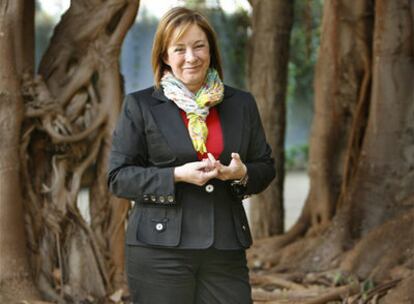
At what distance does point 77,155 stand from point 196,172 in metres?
2.42

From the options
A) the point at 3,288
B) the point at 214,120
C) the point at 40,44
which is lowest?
the point at 3,288

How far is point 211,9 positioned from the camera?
882 cm

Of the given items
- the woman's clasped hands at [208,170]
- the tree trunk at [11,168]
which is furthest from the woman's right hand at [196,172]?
the tree trunk at [11,168]

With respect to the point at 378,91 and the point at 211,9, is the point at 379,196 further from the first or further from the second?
the point at 211,9

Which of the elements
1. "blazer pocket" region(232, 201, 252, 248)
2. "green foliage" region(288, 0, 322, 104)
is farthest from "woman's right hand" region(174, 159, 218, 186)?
"green foliage" region(288, 0, 322, 104)

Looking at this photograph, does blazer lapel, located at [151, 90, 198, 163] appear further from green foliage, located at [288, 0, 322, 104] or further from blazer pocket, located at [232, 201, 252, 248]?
green foliage, located at [288, 0, 322, 104]

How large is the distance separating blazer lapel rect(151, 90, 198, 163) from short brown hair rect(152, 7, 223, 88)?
0.11 m

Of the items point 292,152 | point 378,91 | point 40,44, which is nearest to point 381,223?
point 378,91

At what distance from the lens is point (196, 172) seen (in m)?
2.88

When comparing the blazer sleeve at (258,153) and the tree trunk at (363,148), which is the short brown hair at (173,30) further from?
the tree trunk at (363,148)

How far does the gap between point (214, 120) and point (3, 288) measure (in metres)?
2.16

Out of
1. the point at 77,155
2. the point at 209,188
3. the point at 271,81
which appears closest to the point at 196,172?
the point at 209,188

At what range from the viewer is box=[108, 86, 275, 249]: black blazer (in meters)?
3.00

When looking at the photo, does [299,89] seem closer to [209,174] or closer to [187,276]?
[187,276]
